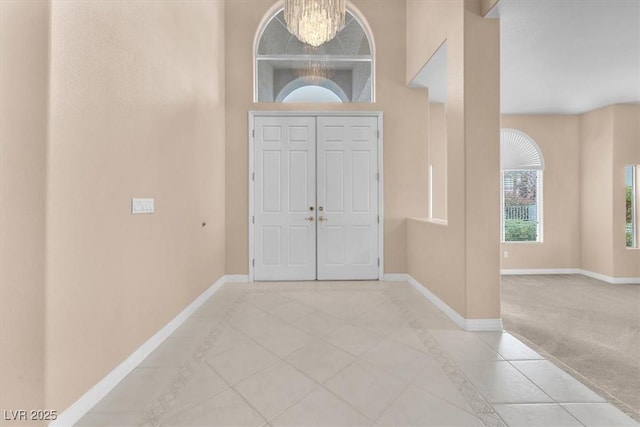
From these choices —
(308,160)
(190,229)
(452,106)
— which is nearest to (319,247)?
(308,160)

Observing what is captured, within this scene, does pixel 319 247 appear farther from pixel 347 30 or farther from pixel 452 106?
pixel 347 30

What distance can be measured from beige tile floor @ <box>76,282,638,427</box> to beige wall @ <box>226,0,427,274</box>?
A: 164 cm

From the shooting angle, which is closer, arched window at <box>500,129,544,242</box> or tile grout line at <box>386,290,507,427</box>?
tile grout line at <box>386,290,507,427</box>

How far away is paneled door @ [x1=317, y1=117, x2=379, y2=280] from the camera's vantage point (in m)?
4.50

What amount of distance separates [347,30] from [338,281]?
4.04 metres

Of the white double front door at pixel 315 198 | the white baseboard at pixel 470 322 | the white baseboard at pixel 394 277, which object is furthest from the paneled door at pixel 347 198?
the white baseboard at pixel 470 322

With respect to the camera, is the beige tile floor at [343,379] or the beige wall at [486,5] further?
the beige wall at [486,5]

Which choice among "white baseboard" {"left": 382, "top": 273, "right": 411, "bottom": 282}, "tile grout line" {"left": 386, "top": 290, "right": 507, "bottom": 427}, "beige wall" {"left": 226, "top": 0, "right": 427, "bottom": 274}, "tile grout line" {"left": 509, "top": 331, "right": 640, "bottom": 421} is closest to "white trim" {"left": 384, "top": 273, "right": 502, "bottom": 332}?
"tile grout line" {"left": 509, "top": 331, "right": 640, "bottom": 421}

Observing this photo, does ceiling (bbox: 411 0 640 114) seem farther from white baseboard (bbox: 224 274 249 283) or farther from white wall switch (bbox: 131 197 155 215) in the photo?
white baseboard (bbox: 224 274 249 283)

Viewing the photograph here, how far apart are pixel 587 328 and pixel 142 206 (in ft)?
14.6

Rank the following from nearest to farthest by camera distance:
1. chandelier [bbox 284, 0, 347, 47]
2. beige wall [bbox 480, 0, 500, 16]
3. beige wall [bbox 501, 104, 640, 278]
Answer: beige wall [bbox 480, 0, 500, 16]
chandelier [bbox 284, 0, 347, 47]
beige wall [bbox 501, 104, 640, 278]

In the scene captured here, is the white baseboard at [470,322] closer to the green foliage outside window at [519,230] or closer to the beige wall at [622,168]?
the green foliage outside window at [519,230]

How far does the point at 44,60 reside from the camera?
57.6 inches

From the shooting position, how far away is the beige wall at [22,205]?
141 centimetres
